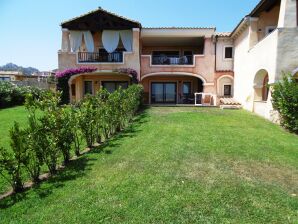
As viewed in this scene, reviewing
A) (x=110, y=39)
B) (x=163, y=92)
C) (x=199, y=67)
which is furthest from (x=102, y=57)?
(x=199, y=67)

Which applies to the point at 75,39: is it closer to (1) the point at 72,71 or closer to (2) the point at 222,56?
(1) the point at 72,71

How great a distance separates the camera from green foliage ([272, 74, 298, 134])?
1127 centimetres

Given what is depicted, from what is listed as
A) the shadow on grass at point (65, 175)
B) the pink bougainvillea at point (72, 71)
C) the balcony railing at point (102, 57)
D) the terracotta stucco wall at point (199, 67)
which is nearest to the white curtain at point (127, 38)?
the balcony railing at point (102, 57)

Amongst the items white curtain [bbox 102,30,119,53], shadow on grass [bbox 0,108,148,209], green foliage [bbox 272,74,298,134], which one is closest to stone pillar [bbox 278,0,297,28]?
green foliage [bbox 272,74,298,134]

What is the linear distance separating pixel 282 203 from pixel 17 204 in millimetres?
4927

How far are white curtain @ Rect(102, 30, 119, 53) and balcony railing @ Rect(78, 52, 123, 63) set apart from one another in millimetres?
532

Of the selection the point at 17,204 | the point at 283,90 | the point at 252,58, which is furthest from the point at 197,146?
the point at 252,58

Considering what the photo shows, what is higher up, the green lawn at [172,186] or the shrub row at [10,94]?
the shrub row at [10,94]

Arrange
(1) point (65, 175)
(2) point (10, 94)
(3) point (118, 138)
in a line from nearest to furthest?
(1) point (65, 175) < (3) point (118, 138) < (2) point (10, 94)

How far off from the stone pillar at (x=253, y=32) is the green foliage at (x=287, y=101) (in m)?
5.54

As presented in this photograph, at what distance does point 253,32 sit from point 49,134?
15812 millimetres

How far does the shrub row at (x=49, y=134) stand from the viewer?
17.8 ft

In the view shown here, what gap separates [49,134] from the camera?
6.18 metres

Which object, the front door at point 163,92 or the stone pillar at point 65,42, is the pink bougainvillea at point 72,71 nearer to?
the stone pillar at point 65,42
